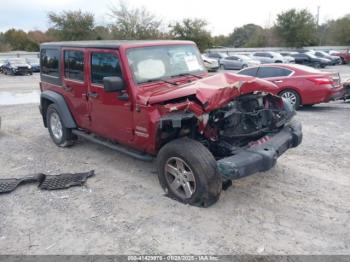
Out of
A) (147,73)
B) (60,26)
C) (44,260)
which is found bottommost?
(44,260)

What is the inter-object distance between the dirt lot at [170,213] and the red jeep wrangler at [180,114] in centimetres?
40

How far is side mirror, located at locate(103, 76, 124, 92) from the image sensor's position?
449 centimetres

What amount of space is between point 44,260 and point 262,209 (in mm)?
2452

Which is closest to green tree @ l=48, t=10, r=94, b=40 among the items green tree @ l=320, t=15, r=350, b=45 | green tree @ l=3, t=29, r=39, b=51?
green tree @ l=3, t=29, r=39, b=51

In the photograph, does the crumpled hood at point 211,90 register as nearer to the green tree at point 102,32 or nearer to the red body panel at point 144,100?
the red body panel at point 144,100

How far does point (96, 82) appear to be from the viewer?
213 inches

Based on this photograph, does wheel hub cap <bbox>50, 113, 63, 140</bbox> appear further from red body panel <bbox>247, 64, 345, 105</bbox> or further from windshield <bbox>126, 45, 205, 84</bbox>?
red body panel <bbox>247, 64, 345, 105</bbox>

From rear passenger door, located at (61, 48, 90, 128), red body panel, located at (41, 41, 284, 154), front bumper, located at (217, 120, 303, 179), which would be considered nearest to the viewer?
front bumper, located at (217, 120, 303, 179)

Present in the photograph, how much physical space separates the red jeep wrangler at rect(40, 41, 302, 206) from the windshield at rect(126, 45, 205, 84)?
2cm

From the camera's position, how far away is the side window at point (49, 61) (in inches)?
256

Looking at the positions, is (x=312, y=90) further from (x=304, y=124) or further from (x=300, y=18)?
(x=300, y=18)

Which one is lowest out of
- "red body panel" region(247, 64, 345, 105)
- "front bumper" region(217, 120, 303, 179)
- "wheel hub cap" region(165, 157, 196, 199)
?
"wheel hub cap" region(165, 157, 196, 199)

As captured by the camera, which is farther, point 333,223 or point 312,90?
point 312,90

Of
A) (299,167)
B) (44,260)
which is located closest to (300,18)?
(299,167)
